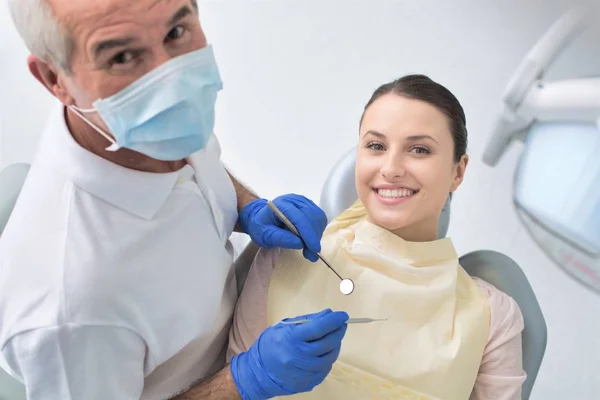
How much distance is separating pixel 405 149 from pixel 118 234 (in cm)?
68

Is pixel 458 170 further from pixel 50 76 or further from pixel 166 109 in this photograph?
pixel 50 76

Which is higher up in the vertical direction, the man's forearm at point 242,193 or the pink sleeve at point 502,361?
the man's forearm at point 242,193

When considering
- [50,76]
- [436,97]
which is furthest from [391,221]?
[50,76]

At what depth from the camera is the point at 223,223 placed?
1299 millimetres

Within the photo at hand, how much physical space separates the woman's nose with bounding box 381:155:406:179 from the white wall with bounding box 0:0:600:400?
1.00m

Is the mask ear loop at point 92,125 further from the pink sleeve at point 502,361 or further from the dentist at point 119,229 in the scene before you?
the pink sleeve at point 502,361

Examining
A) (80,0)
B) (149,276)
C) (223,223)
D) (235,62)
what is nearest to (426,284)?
(223,223)

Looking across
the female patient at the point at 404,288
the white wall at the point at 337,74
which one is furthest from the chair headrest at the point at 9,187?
the white wall at the point at 337,74

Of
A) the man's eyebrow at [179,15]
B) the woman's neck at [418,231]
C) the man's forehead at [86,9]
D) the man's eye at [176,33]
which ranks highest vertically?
the man's forehead at [86,9]

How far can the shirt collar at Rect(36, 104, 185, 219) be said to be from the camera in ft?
3.25

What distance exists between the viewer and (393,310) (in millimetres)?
1374

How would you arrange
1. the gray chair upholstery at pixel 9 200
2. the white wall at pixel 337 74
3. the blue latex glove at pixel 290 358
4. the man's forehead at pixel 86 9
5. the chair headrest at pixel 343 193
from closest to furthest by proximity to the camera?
the man's forehead at pixel 86 9 < the blue latex glove at pixel 290 358 < the gray chair upholstery at pixel 9 200 < the chair headrest at pixel 343 193 < the white wall at pixel 337 74

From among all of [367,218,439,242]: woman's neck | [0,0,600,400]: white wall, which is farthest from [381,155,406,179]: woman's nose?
[0,0,600,400]: white wall

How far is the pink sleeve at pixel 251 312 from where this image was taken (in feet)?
4.31
